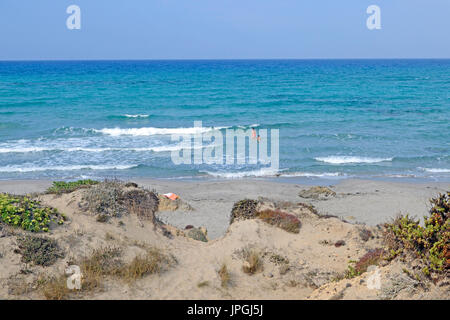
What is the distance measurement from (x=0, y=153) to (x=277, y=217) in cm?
2216

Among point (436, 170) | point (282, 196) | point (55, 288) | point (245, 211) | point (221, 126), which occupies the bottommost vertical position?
point (282, 196)

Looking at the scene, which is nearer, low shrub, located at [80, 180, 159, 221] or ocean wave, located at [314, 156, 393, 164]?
low shrub, located at [80, 180, 159, 221]

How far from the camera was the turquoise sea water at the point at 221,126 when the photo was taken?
2439 centimetres

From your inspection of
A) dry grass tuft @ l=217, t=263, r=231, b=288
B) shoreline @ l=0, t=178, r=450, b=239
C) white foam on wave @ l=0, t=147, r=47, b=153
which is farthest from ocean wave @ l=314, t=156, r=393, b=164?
dry grass tuft @ l=217, t=263, r=231, b=288

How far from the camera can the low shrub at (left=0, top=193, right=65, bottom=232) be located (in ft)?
29.3

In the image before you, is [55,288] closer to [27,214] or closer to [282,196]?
[27,214]

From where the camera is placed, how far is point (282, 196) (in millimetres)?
19203

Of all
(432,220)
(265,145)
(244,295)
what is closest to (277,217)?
(244,295)

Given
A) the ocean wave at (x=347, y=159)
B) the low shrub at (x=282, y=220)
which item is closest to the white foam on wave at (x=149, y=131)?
the ocean wave at (x=347, y=159)

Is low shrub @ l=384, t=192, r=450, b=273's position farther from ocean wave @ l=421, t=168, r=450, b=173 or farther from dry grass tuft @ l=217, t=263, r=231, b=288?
ocean wave @ l=421, t=168, r=450, b=173

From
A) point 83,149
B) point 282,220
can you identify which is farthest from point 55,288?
point 83,149

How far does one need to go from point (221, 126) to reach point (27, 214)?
26.9 metres

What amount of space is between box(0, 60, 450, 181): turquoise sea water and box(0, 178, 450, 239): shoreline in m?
1.93
